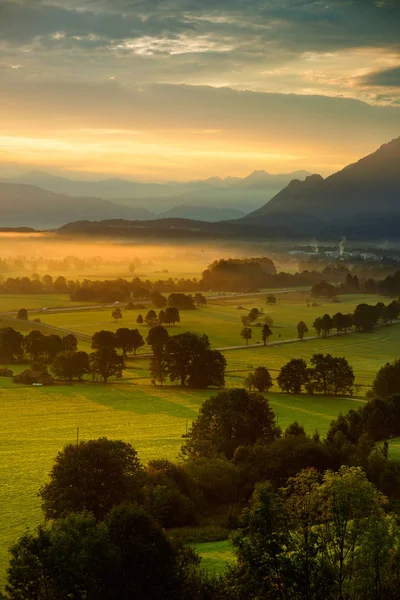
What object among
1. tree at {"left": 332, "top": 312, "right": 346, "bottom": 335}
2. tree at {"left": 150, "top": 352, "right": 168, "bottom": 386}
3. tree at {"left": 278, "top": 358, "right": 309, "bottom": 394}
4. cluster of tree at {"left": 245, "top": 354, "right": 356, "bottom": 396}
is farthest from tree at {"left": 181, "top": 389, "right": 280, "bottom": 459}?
tree at {"left": 332, "top": 312, "right": 346, "bottom": 335}

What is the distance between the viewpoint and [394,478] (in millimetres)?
36812

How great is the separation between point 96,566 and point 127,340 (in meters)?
62.2

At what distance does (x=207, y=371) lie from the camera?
68.4 m

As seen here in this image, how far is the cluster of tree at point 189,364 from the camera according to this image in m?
68.4

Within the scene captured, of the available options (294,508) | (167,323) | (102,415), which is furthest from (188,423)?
(167,323)

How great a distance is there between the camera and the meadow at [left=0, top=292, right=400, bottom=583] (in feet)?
125

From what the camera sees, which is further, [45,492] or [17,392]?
[17,392]

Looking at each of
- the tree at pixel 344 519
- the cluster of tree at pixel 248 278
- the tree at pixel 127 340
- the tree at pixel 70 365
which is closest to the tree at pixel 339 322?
the tree at pixel 127 340

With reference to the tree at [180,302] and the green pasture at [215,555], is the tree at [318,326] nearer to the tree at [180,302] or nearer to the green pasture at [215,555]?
the tree at [180,302]

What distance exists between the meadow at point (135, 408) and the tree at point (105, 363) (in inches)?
45.1

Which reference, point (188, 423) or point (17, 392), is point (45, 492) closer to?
point (188, 423)

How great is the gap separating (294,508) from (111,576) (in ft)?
20.4

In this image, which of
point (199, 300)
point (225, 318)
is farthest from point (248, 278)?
point (225, 318)

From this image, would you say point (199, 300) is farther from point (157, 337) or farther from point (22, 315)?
point (157, 337)
